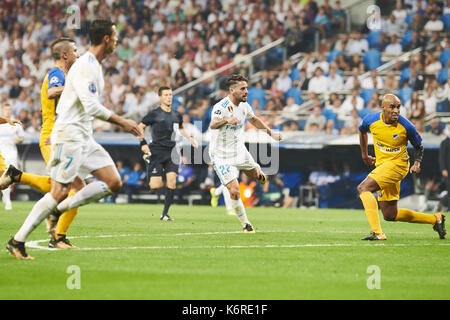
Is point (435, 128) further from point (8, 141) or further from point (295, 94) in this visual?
point (8, 141)

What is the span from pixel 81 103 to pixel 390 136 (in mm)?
4761

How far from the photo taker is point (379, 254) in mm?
9484

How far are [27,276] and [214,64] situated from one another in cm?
2091

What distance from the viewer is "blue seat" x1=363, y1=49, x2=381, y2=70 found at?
81.0 feet

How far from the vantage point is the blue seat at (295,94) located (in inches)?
976

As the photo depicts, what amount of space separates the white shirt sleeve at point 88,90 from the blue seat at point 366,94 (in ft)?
50.5

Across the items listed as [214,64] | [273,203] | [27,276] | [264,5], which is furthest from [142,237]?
[264,5]

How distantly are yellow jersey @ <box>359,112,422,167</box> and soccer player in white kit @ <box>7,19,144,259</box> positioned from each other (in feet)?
13.7

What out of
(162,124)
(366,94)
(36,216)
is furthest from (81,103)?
(366,94)

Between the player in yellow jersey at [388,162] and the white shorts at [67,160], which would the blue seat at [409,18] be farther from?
the white shorts at [67,160]

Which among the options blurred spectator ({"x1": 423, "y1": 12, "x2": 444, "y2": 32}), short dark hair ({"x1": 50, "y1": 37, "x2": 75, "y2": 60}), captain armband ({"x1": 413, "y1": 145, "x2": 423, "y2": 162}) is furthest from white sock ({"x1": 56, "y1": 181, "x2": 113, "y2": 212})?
blurred spectator ({"x1": 423, "y1": 12, "x2": 444, "y2": 32})

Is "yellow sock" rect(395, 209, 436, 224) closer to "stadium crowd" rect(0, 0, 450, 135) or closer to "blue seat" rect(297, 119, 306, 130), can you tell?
"stadium crowd" rect(0, 0, 450, 135)

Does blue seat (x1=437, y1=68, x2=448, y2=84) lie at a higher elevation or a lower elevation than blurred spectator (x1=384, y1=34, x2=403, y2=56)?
lower

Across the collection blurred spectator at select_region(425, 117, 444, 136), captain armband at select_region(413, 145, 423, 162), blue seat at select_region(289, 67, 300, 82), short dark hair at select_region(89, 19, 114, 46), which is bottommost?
captain armband at select_region(413, 145, 423, 162)
